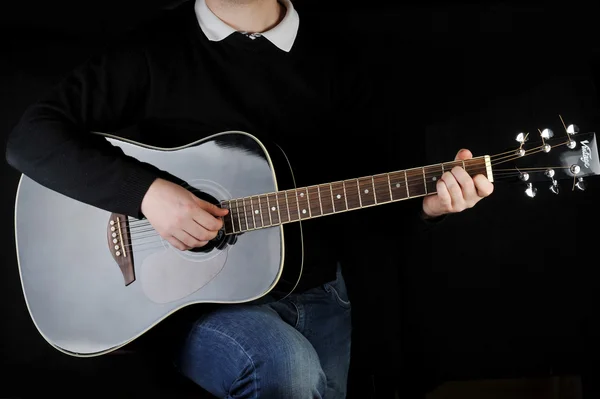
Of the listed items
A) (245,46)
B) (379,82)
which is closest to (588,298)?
(379,82)

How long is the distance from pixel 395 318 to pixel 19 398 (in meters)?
1.13

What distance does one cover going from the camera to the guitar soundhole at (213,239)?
4.66 ft

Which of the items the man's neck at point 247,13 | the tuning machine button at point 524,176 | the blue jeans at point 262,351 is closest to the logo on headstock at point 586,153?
the tuning machine button at point 524,176

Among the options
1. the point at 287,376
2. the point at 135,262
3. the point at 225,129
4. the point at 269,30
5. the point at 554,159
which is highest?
the point at 269,30

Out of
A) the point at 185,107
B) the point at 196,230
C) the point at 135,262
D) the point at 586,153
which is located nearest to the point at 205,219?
the point at 196,230

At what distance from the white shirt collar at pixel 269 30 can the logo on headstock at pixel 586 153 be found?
75 cm

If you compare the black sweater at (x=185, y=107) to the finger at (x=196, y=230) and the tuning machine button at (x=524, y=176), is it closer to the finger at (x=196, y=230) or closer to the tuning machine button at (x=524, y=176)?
the finger at (x=196, y=230)

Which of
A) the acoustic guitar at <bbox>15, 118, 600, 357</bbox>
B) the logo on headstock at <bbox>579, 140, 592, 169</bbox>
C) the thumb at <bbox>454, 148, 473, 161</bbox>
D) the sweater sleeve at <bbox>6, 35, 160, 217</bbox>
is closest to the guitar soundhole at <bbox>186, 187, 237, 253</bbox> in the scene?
the acoustic guitar at <bbox>15, 118, 600, 357</bbox>

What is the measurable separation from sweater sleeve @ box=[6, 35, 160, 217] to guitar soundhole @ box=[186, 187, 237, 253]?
4.2 inches

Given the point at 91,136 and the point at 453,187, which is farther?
the point at 91,136

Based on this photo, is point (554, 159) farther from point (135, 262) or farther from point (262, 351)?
point (135, 262)

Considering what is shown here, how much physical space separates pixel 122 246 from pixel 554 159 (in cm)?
97

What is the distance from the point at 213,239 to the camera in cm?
143

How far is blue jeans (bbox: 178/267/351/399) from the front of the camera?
4.34 ft
